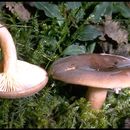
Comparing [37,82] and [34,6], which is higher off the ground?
[34,6]

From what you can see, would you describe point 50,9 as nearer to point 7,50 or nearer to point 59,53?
point 59,53

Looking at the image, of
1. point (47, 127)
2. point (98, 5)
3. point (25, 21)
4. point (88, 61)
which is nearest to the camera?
point (47, 127)

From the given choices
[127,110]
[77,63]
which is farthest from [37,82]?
[127,110]

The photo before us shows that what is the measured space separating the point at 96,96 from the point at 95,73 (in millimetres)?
271

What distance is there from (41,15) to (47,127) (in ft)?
3.64

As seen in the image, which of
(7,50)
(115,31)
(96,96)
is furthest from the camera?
(115,31)

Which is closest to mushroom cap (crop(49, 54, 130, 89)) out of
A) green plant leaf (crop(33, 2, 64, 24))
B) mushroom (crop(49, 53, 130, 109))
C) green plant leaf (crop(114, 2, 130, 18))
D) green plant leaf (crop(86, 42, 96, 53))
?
mushroom (crop(49, 53, 130, 109))

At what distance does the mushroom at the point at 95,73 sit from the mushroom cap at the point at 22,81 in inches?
3.5

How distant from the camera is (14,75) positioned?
1.92 metres

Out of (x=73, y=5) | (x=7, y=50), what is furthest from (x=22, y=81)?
(x=73, y=5)

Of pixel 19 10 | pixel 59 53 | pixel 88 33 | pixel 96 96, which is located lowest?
pixel 96 96

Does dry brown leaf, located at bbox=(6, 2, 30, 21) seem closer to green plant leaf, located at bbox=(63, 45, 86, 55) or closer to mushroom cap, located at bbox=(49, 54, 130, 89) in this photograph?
green plant leaf, located at bbox=(63, 45, 86, 55)

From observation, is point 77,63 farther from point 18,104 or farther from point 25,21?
point 25,21

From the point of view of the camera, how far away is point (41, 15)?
2.65 metres
